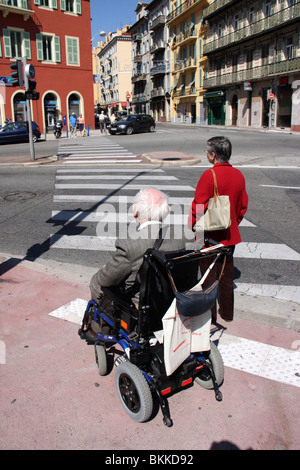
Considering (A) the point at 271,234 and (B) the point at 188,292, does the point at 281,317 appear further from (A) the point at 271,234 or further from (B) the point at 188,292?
(A) the point at 271,234

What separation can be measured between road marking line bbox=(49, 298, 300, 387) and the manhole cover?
6.62 meters

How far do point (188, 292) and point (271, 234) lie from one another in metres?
4.34

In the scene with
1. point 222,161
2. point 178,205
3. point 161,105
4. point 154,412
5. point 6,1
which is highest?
point 6,1

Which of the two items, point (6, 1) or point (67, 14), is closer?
point (6, 1)

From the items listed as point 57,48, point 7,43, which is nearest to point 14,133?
point 7,43

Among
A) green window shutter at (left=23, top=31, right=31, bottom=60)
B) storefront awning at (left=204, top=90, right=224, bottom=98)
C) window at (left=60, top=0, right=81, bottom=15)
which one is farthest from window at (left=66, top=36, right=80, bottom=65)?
storefront awning at (left=204, top=90, right=224, bottom=98)

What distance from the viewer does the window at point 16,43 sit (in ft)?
105

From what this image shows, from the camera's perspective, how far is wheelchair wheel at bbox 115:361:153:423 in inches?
96.1

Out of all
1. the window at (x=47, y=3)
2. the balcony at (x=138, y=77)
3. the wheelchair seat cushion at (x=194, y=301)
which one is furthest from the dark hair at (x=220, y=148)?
the balcony at (x=138, y=77)

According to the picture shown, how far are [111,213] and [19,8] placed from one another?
31270 mm

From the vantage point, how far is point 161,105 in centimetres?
6438

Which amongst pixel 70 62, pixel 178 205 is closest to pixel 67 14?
pixel 70 62

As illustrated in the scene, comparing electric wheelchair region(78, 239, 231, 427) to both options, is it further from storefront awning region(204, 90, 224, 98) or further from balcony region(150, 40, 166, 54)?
balcony region(150, 40, 166, 54)

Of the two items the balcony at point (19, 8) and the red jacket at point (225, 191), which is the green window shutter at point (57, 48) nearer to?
the balcony at point (19, 8)
